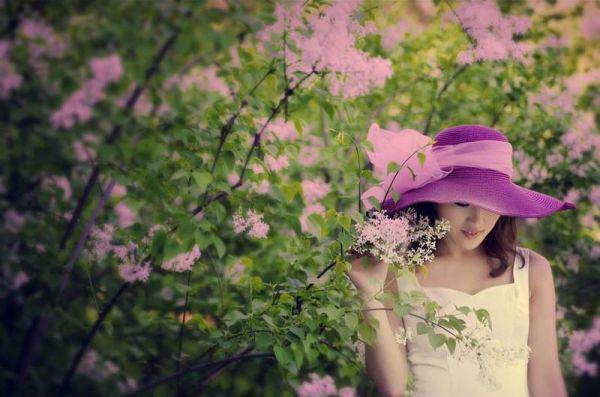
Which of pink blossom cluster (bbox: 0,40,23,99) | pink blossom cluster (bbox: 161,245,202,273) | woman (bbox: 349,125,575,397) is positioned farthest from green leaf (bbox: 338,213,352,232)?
pink blossom cluster (bbox: 0,40,23,99)

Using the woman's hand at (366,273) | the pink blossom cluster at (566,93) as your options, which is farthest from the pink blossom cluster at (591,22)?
the woman's hand at (366,273)

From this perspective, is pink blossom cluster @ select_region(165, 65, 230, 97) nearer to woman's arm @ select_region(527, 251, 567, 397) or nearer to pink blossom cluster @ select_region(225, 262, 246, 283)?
pink blossom cluster @ select_region(225, 262, 246, 283)

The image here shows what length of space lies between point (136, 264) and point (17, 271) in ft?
1.07

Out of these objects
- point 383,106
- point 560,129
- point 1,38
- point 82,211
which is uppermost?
point 383,106

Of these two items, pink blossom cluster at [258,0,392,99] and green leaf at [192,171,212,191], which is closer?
green leaf at [192,171,212,191]

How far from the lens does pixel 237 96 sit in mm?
1731

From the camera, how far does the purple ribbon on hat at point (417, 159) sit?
69.1 inches

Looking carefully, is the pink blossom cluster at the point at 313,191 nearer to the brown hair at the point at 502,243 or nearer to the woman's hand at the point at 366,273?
the brown hair at the point at 502,243

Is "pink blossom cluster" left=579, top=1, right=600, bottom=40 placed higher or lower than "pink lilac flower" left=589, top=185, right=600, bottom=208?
higher

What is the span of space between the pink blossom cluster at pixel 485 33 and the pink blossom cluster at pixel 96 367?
1.58m

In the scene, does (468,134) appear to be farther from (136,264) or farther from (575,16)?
(575,16)

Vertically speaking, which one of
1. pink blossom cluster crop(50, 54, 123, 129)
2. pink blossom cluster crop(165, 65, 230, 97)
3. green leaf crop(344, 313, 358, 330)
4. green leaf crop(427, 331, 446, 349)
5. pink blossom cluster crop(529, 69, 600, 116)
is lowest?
green leaf crop(427, 331, 446, 349)

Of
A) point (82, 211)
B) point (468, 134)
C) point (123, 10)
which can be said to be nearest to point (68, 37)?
point (123, 10)

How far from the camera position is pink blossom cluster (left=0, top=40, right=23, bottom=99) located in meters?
1.36
